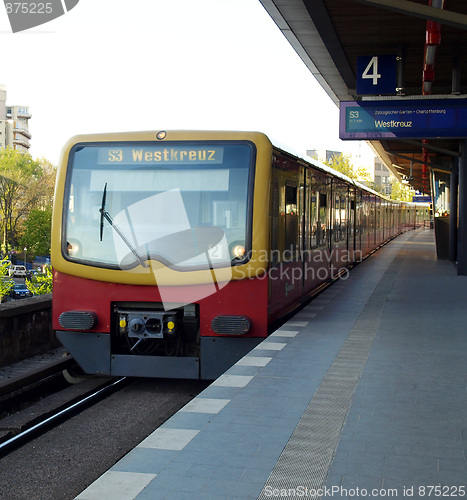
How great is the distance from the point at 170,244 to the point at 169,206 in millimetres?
426

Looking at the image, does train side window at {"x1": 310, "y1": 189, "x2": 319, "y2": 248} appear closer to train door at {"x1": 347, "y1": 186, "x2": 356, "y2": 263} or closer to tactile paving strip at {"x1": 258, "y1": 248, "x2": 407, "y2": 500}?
tactile paving strip at {"x1": 258, "y1": 248, "x2": 407, "y2": 500}

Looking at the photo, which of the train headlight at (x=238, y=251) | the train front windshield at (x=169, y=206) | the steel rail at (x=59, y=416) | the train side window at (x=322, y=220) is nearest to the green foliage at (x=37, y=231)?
the train side window at (x=322, y=220)

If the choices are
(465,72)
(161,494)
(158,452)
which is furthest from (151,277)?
(465,72)

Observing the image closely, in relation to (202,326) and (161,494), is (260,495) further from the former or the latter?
(202,326)

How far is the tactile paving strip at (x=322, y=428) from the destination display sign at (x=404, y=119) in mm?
6671

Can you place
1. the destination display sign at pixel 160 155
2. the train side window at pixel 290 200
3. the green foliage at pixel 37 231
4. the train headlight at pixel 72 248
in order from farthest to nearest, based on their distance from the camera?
the green foliage at pixel 37 231 → the train side window at pixel 290 200 → the train headlight at pixel 72 248 → the destination display sign at pixel 160 155

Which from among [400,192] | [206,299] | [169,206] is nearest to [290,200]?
[169,206]

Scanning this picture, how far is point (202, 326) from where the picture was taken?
779 cm

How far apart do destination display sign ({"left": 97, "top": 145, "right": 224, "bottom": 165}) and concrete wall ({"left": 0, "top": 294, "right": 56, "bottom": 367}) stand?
2.94 metres

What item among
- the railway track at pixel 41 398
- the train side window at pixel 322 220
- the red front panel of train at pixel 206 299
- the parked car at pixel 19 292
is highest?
the train side window at pixel 322 220

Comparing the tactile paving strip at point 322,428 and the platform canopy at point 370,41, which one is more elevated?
the platform canopy at point 370,41

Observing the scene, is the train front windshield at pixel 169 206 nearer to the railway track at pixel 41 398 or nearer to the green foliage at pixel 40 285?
the railway track at pixel 41 398

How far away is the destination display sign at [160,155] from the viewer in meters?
7.86

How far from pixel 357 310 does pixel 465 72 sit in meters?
7.87
